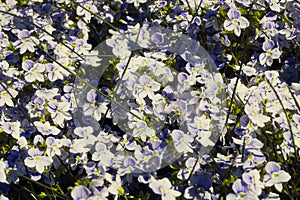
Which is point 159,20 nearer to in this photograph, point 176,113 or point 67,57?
point 67,57

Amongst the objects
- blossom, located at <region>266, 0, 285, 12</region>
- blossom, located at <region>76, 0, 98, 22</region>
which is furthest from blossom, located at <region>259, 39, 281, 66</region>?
blossom, located at <region>76, 0, 98, 22</region>

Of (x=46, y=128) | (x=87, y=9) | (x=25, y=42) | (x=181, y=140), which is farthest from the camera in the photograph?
(x=87, y=9)

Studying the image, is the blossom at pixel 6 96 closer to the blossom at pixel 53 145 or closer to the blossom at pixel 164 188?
the blossom at pixel 53 145

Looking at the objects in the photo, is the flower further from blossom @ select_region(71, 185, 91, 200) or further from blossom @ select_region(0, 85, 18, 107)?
blossom @ select_region(0, 85, 18, 107)

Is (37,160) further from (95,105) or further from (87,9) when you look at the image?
(87,9)

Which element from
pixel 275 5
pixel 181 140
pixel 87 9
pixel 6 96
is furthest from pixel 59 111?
pixel 275 5

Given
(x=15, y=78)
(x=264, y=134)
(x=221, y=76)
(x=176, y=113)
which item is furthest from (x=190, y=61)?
(x=15, y=78)

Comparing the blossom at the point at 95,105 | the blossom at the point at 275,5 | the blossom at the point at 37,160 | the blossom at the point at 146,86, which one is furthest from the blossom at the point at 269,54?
the blossom at the point at 37,160
